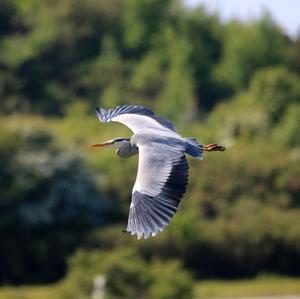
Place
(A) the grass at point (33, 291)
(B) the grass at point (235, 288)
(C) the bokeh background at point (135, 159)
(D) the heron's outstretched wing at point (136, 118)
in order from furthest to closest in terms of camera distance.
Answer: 1. (C) the bokeh background at point (135, 159)
2. (B) the grass at point (235, 288)
3. (A) the grass at point (33, 291)
4. (D) the heron's outstretched wing at point (136, 118)

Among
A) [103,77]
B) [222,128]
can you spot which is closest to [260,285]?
[222,128]

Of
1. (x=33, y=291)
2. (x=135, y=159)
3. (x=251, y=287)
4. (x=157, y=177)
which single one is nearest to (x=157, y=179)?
(x=157, y=177)

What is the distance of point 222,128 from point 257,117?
1.37 metres

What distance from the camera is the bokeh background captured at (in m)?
31.5

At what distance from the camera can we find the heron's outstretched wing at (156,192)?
11.3m

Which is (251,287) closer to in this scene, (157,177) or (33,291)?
(33,291)

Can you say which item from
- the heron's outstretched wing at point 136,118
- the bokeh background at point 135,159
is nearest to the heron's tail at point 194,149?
the heron's outstretched wing at point 136,118

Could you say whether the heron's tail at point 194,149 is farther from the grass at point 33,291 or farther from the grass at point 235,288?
the grass at point 235,288

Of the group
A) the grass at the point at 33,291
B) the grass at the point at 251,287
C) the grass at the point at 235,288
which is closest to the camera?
the grass at the point at 33,291

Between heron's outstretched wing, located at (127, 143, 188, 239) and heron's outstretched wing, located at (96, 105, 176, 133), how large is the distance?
4.39ft

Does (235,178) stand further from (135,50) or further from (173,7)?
(173,7)

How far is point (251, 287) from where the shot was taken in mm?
31516

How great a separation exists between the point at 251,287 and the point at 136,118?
1824 cm

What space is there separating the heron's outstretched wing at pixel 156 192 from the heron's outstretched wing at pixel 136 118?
1339mm
